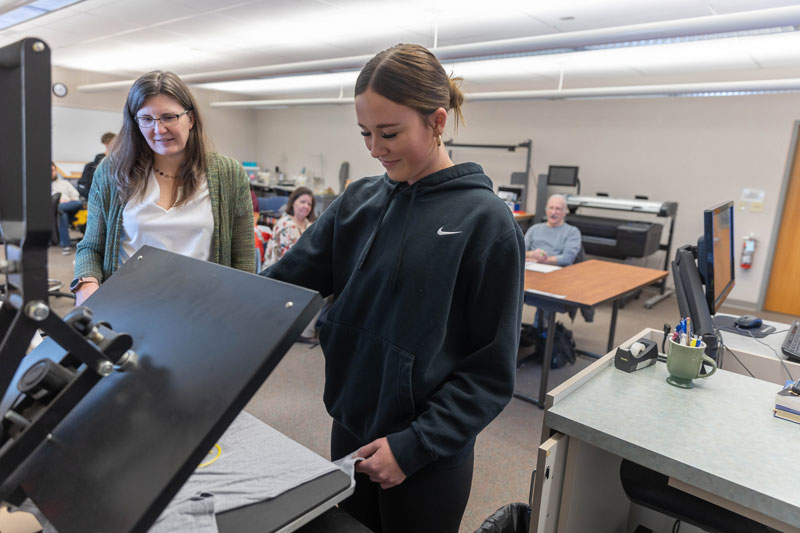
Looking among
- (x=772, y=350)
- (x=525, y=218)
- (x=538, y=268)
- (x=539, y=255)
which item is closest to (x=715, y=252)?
(x=772, y=350)

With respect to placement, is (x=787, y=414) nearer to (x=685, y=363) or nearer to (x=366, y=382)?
(x=685, y=363)

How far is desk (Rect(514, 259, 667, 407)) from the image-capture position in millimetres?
2926

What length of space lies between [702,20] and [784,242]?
3.97 metres

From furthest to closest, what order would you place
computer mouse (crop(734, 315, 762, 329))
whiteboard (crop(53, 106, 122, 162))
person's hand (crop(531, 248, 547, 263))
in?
whiteboard (crop(53, 106, 122, 162))
person's hand (crop(531, 248, 547, 263))
computer mouse (crop(734, 315, 762, 329))

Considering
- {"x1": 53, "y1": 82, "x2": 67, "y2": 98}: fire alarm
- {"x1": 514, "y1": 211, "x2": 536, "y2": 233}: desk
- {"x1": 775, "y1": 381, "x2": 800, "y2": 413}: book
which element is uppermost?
{"x1": 53, "y1": 82, "x2": 67, "y2": 98}: fire alarm

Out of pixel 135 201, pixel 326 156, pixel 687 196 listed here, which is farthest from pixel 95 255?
pixel 326 156

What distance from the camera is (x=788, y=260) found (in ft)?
18.2

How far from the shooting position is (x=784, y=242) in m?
5.57

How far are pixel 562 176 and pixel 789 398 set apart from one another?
571cm

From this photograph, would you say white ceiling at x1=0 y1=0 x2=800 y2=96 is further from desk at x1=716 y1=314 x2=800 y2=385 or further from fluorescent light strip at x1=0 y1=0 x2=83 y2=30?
desk at x1=716 y1=314 x2=800 y2=385

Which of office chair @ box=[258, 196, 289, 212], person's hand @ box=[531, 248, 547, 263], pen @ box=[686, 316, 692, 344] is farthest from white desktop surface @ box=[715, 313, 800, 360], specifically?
office chair @ box=[258, 196, 289, 212]

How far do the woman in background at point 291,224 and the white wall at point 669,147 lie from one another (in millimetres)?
4206

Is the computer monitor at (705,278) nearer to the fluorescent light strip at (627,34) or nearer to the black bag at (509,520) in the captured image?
the black bag at (509,520)

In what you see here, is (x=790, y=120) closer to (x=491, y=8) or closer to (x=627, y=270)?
(x=627, y=270)
